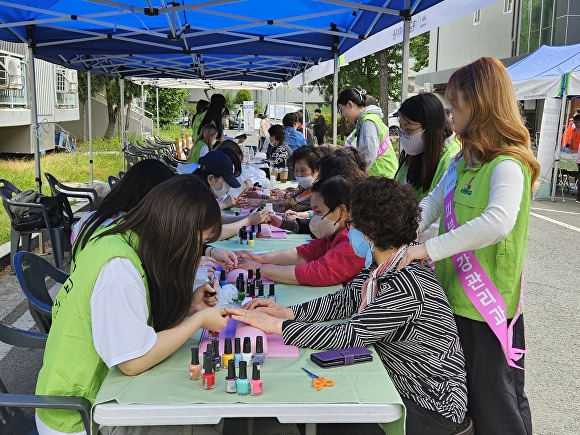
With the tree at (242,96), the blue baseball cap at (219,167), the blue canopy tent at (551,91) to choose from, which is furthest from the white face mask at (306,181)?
the tree at (242,96)

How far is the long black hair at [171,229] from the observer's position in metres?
2.05

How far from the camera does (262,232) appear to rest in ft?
14.8

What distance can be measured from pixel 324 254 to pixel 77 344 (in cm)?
179

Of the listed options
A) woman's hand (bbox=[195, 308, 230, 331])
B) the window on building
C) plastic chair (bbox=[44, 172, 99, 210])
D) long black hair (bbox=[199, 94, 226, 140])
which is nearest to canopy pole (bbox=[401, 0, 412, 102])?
woman's hand (bbox=[195, 308, 230, 331])

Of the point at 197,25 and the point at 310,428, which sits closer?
the point at 310,428

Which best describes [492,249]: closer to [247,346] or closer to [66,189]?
[247,346]

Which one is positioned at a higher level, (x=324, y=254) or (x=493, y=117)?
(x=493, y=117)

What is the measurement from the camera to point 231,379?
1.88m

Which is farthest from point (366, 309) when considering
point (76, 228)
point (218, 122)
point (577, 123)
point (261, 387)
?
point (577, 123)

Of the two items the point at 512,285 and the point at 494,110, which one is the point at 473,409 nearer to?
the point at 512,285

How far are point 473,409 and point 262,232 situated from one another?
2326 mm

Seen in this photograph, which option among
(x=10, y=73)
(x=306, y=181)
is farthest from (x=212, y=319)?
(x=10, y=73)

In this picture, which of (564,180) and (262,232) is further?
(564,180)

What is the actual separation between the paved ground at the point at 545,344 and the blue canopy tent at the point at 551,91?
426 cm
